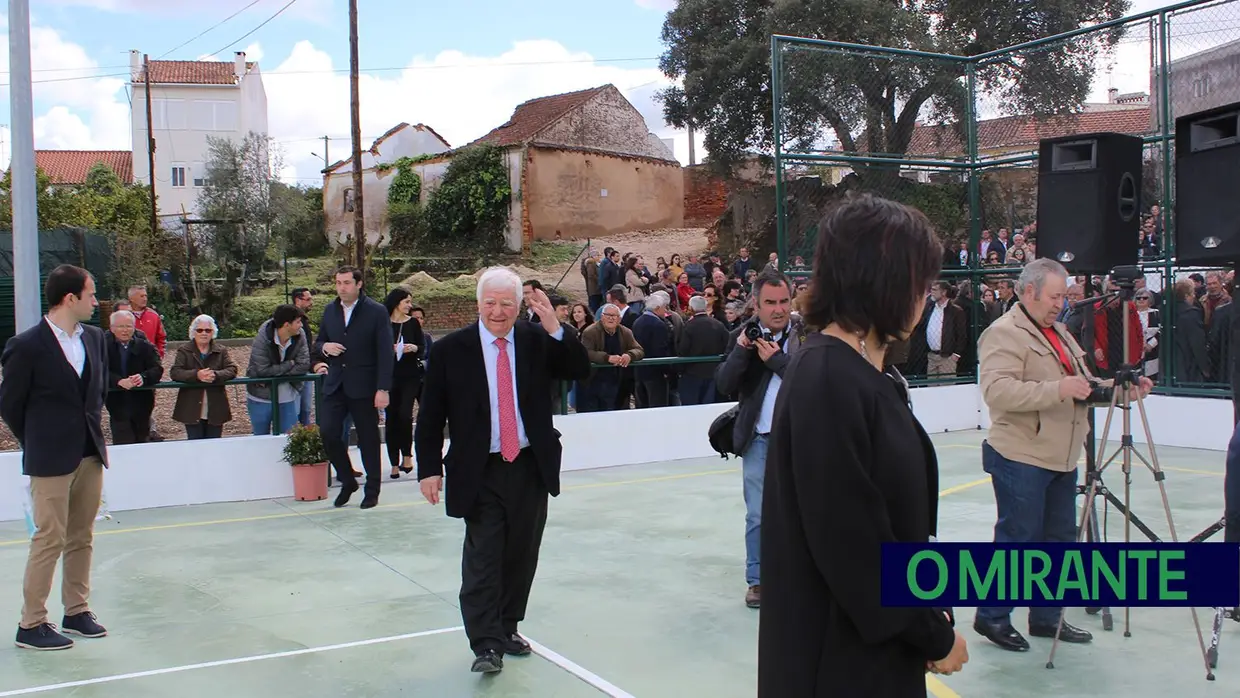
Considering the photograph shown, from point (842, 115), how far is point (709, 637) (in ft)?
28.0

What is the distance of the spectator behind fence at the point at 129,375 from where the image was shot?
993cm

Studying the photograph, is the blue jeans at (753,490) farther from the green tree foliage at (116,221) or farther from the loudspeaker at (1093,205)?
the green tree foliage at (116,221)

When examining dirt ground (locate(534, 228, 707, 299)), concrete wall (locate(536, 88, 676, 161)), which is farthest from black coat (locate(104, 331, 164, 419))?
concrete wall (locate(536, 88, 676, 161))

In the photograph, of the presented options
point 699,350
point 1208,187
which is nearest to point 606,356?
point 699,350

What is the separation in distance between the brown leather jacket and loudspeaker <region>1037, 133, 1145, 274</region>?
7174 mm

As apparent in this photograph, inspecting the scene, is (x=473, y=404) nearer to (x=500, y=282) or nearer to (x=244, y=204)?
(x=500, y=282)

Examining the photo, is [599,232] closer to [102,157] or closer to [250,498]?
[250,498]

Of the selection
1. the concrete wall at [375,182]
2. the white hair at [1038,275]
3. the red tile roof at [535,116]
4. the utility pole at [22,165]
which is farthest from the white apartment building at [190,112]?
the white hair at [1038,275]

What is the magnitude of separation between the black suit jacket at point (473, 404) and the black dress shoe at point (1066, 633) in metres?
2.53

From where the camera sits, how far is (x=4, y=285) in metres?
20.7

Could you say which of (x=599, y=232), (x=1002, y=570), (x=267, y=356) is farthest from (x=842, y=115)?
(x=599, y=232)

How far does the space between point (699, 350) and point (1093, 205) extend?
611 centimetres

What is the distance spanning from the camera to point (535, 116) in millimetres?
41469

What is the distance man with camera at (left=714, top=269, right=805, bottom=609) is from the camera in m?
5.83
